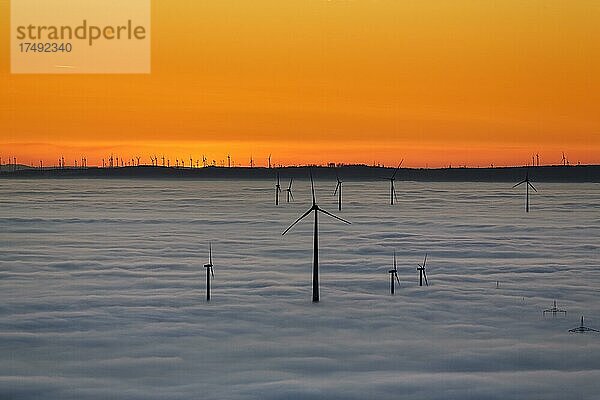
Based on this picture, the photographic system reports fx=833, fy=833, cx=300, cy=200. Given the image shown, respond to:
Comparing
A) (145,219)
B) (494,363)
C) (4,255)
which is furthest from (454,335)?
(145,219)

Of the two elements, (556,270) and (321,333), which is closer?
(321,333)

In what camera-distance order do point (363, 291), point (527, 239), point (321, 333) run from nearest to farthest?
1. point (321, 333)
2. point (363, 291)
3. point (527, 239)

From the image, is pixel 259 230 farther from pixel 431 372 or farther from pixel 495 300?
pixel 431 372

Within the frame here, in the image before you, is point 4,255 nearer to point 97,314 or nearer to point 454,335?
point 97,314

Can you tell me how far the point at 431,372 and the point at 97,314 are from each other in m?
16.3

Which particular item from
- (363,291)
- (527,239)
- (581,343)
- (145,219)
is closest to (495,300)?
(363,291)

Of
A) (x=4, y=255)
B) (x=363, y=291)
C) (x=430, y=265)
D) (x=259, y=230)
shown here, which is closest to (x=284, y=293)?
(x=363, y=291)

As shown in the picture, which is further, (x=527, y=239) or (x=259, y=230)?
(x=259, y=230)

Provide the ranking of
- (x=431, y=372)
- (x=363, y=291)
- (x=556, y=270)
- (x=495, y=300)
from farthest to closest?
(x=556, y=270), (x=363, y=291), (x=495, y=300), (x=431, y=372)

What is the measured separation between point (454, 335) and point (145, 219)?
75282 mm

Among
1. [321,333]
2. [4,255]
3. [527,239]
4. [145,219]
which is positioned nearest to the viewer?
[321,333]

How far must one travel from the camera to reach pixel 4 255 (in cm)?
6106

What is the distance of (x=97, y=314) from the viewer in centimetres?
3691

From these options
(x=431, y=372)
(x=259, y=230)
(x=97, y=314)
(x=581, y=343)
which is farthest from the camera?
(x=259, y=230)
